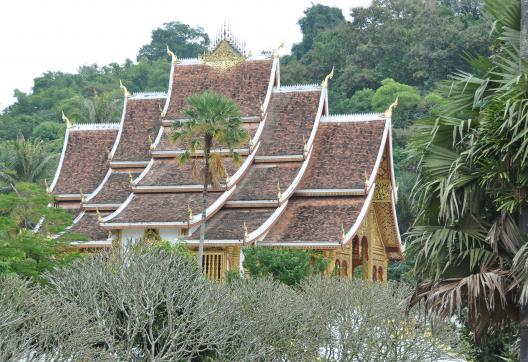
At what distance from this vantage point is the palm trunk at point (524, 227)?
410 inches

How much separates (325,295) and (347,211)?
39.1ft

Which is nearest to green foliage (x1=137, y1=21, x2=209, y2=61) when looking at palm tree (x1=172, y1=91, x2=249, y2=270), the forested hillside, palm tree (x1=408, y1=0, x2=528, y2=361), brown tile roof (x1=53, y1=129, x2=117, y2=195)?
the forested hillside

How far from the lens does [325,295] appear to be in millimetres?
21219

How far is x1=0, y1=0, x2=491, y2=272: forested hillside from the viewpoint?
70756 mm

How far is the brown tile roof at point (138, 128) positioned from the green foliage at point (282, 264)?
7423 mm

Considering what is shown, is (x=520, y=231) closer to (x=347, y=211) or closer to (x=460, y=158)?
(x=460, y=158)

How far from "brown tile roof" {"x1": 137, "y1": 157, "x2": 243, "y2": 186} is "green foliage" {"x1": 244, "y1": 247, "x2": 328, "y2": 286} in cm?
404

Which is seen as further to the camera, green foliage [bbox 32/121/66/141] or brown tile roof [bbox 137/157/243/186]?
green foliage [bbox 32/121/66/141]

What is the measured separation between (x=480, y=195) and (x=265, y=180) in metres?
22.9

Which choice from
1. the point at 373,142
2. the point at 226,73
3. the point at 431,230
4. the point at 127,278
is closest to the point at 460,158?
the point at 431,230

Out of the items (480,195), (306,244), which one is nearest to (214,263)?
(306,244)

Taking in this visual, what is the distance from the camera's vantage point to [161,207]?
3297 cm

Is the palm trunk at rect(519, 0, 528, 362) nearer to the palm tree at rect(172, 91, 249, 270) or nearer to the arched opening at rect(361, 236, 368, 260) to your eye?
the palm tree at rect(172, 91, 249, 270)

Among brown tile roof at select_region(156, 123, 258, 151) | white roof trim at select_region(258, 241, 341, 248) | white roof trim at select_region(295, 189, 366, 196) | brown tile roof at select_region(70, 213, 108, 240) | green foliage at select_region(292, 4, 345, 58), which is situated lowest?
white roof trim at select_region(258, 241, 341, 248)
